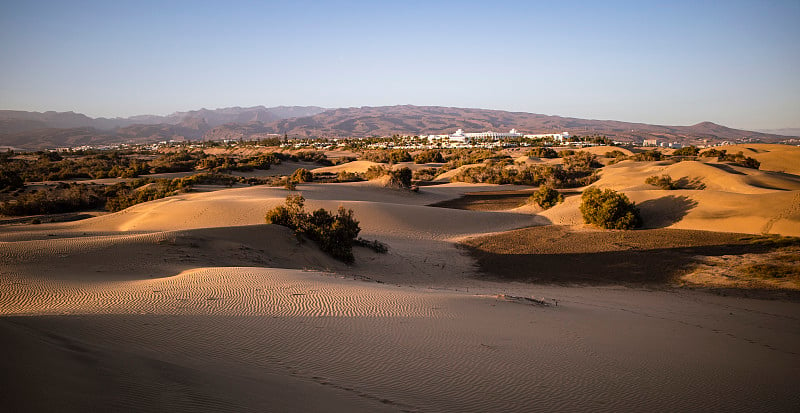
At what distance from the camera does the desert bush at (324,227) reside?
13336 millimetres

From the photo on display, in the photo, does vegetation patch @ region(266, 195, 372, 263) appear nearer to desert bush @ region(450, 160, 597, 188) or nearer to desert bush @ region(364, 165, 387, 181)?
desert bush @ region(364, 165, 387, 181)

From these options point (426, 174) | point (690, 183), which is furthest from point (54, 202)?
point (690, 183)

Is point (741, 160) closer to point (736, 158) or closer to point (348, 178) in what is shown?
point (736, 158)

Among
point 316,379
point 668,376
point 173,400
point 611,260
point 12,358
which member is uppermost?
point 12,358

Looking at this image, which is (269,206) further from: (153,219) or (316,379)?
(316,379)

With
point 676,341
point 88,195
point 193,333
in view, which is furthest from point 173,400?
point 88,195

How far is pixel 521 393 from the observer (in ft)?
15.0

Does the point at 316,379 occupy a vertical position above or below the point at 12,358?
below

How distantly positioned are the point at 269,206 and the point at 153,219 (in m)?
4.51

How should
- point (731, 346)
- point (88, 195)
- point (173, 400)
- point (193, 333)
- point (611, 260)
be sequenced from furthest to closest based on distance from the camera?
point (88, 195) < point (611, 260) < point (731, 346) < point (193, 333) < point (173, 400)

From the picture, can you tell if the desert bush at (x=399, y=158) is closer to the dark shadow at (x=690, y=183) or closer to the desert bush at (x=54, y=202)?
the dark shadow at (x=690, y=183)

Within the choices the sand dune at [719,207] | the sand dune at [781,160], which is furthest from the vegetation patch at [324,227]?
the sand dune at [781,160]

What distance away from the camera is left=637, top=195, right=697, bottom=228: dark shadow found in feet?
63.6

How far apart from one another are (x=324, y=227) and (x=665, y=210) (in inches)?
621
